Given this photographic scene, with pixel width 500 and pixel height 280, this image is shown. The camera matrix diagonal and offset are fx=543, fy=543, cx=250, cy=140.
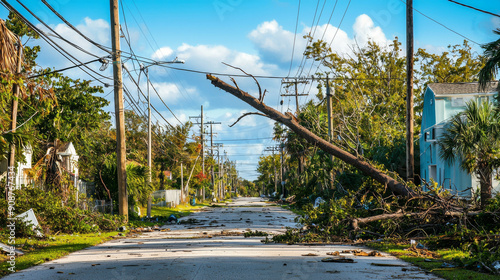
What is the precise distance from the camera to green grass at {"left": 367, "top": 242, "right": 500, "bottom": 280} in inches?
370

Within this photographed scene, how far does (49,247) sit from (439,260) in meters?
10.4

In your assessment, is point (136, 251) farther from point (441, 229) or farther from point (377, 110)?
point (377, 110)

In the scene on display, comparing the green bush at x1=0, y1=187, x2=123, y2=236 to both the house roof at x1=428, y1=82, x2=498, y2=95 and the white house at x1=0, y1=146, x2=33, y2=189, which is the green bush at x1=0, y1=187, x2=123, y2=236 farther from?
the house roof at x1=428, y1=82, x2=498, y2=95

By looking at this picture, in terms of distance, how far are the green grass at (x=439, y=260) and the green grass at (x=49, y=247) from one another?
819 cm

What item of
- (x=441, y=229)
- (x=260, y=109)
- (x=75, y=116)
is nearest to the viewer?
(x=441, y=229)

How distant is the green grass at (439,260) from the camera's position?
940 centimetres

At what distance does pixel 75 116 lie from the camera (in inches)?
1053

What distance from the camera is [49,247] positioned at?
15336 mm

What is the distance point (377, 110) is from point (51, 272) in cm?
4257

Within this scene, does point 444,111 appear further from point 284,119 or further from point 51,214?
point 51,214

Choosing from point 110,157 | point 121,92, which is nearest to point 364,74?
point 110,157

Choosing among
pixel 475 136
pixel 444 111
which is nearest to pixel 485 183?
pixel 475 136

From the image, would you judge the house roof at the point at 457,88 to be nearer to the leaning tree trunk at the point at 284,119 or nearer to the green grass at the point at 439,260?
the leaning tree trunk at the point at 284,119

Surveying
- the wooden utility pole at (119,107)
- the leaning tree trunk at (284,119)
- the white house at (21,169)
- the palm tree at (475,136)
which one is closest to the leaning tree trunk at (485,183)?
the palm tree at (475,136)
